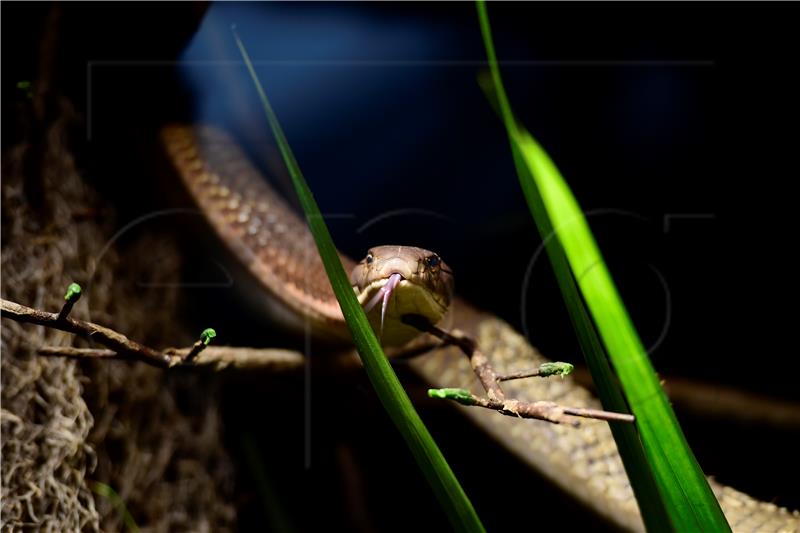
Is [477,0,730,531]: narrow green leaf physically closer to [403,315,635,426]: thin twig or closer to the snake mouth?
[403,315,635,426]: thin twig

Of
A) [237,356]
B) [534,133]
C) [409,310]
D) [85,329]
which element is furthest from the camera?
[534,133]

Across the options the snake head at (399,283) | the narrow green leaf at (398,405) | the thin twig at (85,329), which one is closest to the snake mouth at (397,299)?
the snake head at (399,283)

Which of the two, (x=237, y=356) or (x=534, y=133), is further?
(x=534, y=133)

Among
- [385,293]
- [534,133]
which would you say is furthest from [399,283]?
[534,133]

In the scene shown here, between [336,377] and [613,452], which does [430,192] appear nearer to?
[336,377]

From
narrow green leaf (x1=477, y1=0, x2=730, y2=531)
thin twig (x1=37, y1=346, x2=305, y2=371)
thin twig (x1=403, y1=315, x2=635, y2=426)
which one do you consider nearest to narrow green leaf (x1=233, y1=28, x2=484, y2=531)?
thin twig (x1=403, y1=315, x2=635, y2=426)

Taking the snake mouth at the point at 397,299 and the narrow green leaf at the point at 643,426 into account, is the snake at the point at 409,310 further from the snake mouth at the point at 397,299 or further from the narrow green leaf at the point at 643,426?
the narrow green leaf at the point at 643,426

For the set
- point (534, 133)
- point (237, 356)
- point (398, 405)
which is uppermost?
point (534, 133)

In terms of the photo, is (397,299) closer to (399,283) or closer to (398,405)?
(399,283)
